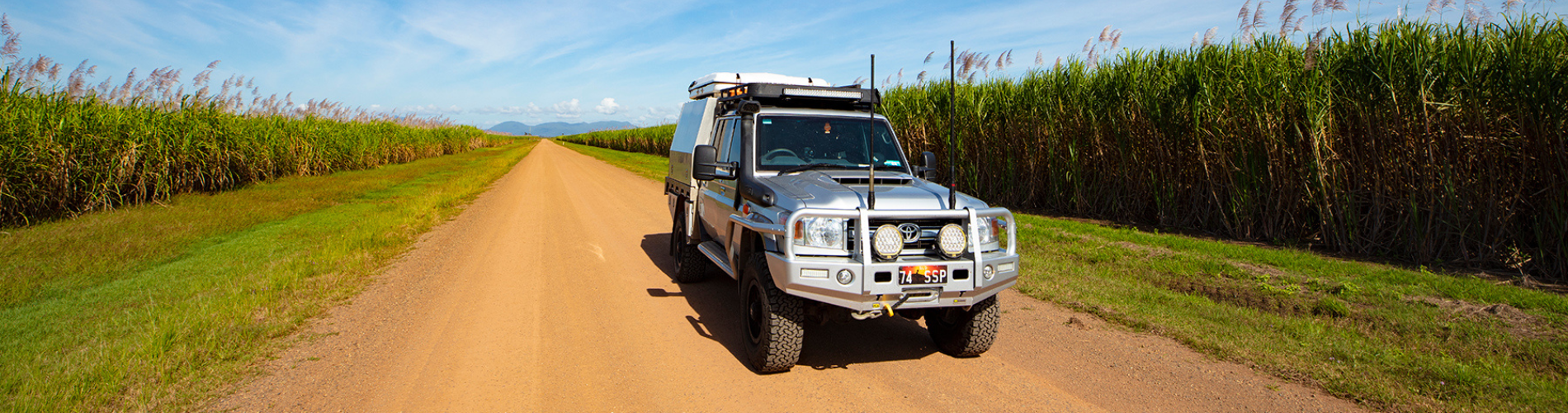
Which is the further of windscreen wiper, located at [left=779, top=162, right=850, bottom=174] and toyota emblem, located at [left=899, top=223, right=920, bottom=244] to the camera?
windscreen wiper, located at [left=779, top=162, right=850, bottom=174]

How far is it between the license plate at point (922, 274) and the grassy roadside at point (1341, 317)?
7.12ft

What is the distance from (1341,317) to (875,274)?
4.26 metres

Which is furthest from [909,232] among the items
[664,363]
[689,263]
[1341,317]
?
[1341,317]

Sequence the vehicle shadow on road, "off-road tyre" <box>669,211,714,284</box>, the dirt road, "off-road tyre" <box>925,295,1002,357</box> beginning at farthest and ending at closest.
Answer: "off-road tyre" <box>669,211,714,284</box> → the vehicle shadow on road → "off-road tyre" <box>925,295,1002,357</box> → the dirt road

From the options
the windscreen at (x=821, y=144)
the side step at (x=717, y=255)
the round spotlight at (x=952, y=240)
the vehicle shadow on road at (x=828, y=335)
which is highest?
the windscreen at (x=821, y=144)

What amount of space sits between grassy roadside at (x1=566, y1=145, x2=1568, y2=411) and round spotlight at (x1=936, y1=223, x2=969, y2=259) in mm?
2107

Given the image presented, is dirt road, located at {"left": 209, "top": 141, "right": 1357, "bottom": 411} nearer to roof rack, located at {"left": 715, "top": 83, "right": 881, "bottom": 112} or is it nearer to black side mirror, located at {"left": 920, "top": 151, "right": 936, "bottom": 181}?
black side mirror, located at {"left": 920, "top": 151, "right": 936, "bottom": 181}

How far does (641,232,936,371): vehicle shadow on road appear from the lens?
494cm

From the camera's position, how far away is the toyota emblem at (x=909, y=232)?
14.3 feet

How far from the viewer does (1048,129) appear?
1304 centimetres

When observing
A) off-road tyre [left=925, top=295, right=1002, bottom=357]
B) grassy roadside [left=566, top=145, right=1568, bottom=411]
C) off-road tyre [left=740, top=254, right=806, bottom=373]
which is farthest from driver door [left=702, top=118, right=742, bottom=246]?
grassy roadside [left=566, top=145, right=1568, bottom=411]

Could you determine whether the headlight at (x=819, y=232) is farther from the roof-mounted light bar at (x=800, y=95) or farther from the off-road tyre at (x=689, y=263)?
the off-road tyre at (x=689, y=263)

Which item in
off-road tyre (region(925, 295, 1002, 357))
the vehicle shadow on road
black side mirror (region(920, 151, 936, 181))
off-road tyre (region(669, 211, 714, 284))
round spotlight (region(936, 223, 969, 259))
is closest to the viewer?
round spotlight (region(936, 223, 969, 259))

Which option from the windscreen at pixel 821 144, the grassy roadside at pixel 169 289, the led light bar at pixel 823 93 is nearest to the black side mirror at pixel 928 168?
the windscreen at pixel 821 144
